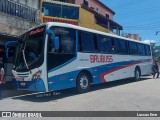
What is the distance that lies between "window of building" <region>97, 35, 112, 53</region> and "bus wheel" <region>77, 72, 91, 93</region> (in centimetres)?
197

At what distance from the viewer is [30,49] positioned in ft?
33.5

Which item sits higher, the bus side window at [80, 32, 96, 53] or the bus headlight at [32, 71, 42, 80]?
the bus side window at [80, 32, 96, 53]

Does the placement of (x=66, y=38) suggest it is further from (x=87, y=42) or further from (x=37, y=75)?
(x=37, y=75)

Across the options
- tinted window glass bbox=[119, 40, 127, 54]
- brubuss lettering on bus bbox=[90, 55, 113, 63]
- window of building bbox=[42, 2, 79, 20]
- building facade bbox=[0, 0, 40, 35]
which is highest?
window of building bbox=[42, 2, 79, 20]

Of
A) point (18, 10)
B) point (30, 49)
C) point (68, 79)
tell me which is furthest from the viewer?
point (18, 10)

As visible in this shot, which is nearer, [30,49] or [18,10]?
[30,49]

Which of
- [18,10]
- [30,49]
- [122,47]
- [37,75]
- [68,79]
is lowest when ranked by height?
[68,79]

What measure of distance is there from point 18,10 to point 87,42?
5483 mm

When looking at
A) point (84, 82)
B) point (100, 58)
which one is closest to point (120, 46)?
point (100, 58)

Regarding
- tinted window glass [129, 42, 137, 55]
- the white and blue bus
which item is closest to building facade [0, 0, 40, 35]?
the white and blue bus

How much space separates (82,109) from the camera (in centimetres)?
785

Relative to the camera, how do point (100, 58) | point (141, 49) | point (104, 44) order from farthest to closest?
1. point (141, 49)
2. point (104, 44)
3. point (100, 58)

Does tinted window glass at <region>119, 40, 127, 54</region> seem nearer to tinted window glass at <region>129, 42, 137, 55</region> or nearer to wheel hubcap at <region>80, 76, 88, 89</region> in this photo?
tinted window glass at <region>129, 42, 137, 55</region>

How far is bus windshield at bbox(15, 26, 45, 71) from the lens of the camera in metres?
9.79
